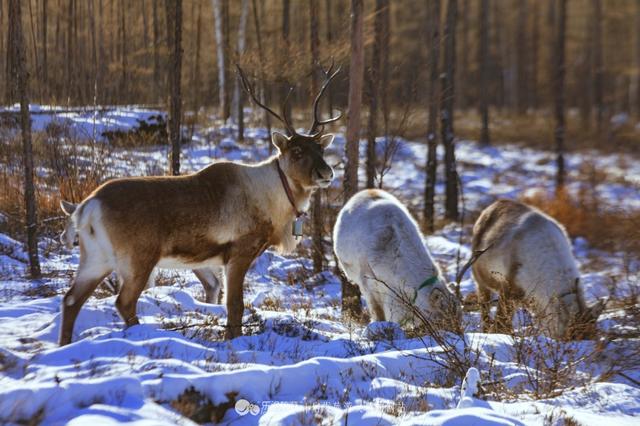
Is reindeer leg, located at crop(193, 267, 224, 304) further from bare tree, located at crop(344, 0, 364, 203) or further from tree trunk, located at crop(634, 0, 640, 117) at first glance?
tree trunk, located at crop(634, 0, 640, 117)

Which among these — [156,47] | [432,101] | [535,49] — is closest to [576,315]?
[432,101]

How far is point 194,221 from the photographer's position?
5.46 meters

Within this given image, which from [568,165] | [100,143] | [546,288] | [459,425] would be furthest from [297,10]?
[459,425]

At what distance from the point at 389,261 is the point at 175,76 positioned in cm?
552

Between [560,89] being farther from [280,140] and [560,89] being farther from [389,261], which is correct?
[280,140]

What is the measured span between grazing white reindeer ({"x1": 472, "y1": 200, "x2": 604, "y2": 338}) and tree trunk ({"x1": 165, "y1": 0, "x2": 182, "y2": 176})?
4985 mm

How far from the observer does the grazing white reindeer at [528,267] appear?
5.71 m

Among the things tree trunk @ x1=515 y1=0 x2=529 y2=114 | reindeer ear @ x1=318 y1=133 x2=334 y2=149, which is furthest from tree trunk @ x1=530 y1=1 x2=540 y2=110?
reindeer ear @ x1=318 y1=133 x2=334 y2=149

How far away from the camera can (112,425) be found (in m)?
2.98

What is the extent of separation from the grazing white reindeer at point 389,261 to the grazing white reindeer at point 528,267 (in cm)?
59

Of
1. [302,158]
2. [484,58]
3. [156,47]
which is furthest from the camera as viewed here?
[484,58]

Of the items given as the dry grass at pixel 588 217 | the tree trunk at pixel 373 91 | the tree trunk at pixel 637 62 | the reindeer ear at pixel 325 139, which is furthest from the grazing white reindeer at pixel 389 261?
the tree trunk at pixel 637 62

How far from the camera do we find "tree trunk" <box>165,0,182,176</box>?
9867mm

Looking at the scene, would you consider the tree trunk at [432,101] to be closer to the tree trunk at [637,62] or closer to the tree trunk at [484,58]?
the tree trunk at [484,58]
